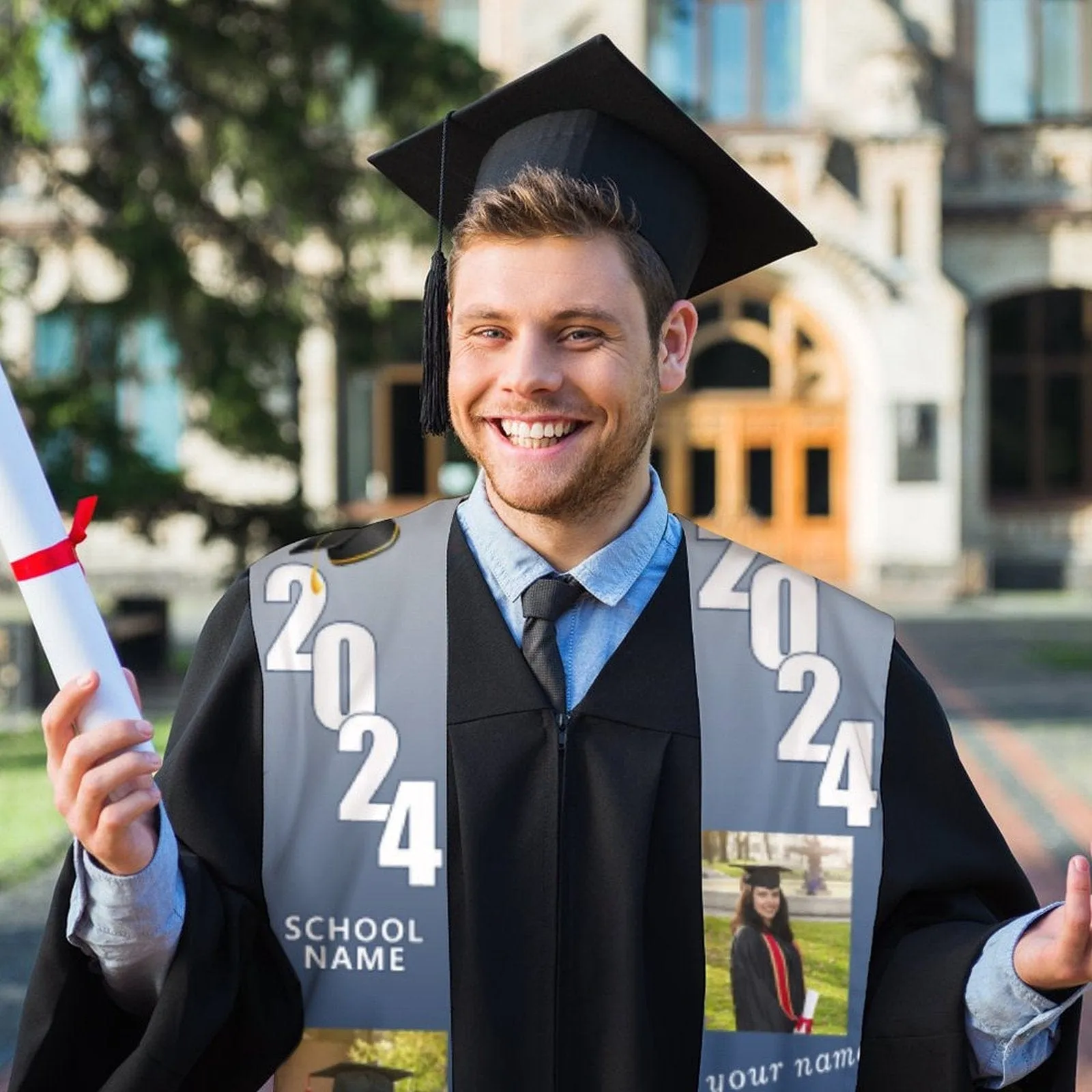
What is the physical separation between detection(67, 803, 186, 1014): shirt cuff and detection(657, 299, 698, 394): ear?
94 centimetres

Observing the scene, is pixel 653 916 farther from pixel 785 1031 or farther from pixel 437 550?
pixel 437 550

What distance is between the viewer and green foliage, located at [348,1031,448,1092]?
213 centimetres

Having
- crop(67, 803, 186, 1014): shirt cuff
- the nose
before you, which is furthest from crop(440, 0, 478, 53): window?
crop(67, 803, 186, 1014): shirt cuff

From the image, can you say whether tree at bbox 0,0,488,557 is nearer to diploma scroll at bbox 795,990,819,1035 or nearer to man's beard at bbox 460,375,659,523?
man's beard at bbox 460,375,659,523

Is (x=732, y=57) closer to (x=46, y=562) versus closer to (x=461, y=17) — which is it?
(x=461, y=17)

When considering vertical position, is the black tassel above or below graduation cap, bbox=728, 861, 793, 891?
above

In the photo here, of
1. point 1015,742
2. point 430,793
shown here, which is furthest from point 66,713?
point 1015,742

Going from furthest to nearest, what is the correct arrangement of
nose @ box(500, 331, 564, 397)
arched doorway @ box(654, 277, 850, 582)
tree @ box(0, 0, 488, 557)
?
arched doorway @ box(654, 277, 850, 582)
tree @ box(0, 0, 488, 557)
nose @ box(500, 331, 564, 397)

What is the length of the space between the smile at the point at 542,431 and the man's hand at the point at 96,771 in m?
0.67

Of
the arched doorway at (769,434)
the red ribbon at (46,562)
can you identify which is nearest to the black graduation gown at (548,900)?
the red ribbon at (46,562)

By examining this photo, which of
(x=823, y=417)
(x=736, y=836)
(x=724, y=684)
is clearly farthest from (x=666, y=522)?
(x=823, y=417)

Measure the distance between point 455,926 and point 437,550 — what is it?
1.80ft

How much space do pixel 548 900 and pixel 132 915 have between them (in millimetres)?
536

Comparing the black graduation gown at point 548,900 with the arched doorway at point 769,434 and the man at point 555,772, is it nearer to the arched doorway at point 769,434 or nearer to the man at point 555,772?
the man at point 555,772
